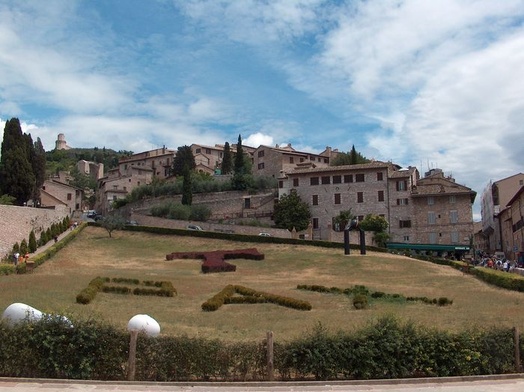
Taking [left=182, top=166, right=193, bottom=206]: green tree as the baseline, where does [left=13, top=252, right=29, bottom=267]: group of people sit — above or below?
below

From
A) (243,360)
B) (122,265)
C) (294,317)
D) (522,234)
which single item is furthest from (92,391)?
(522,234)

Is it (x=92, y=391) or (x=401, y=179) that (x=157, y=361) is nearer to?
(x=92, y=391)

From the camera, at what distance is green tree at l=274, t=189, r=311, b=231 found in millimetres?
74875

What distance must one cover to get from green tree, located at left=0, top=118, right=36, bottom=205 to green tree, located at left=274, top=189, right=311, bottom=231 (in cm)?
3208

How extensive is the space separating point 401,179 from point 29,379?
65853 mm

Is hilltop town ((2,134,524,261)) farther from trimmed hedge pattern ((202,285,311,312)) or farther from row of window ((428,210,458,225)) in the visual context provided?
trimmed hedge pattern ((202,285,311,312))

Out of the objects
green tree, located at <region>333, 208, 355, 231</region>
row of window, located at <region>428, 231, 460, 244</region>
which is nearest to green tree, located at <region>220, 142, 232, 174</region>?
green tree, located at <region>333, 208, 355, 231</region>

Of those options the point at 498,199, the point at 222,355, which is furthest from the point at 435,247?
the point at 222,355

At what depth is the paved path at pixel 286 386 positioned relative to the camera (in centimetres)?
1266

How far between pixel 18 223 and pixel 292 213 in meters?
36.5

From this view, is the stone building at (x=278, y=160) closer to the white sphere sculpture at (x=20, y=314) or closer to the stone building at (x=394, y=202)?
the stone building at (x=394, y=202)

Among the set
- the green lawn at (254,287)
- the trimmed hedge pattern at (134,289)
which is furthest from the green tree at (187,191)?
the trimmed hedge pattern at (134,289)

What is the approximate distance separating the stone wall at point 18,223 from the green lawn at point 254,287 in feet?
12.7

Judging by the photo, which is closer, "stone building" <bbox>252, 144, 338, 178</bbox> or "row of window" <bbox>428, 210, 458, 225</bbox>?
"row of window" <bbox>428, 210, 458, 225</bbox>
